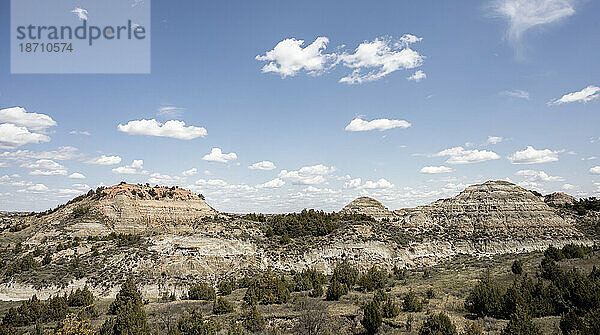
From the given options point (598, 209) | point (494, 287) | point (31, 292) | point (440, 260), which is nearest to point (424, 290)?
point (494, 287)

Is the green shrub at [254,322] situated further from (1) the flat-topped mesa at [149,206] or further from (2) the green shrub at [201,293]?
(1) the flat-topped mesa at [149,206]

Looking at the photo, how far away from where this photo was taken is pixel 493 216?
50781 millimetres

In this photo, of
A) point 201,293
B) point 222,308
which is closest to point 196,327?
point 222,308

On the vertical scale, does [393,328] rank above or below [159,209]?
below

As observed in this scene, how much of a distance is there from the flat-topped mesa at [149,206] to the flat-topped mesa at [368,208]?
28.8 m

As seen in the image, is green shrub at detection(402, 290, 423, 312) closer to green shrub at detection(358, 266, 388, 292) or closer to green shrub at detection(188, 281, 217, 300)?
green shrub at detection(358, 266, 388, 292)

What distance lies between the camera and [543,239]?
45.5 m

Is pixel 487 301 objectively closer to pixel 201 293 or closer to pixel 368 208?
pixel 201 293

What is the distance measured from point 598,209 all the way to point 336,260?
147 feet

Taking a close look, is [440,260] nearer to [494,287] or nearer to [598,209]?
[494,287]

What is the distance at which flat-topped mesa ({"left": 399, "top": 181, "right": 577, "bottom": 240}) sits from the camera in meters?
47.5

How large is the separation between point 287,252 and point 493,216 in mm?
32600

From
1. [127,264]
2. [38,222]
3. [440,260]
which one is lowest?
Answer: [440,260]

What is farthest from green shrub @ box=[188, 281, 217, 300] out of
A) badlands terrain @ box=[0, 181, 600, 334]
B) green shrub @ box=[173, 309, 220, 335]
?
green shrub @ box=[173, 309, 220, 335]
